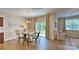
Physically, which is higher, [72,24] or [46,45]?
[72,24]

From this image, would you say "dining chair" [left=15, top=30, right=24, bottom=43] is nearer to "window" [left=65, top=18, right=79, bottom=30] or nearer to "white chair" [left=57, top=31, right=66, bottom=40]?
"white chair" [left=57, top=31, right=66, bottom=40]

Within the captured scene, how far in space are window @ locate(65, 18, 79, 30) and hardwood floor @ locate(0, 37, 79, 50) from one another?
0.35 m

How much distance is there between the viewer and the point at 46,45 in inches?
144

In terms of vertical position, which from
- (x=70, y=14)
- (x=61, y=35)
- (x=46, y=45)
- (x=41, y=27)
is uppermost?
(x=70, y=14)

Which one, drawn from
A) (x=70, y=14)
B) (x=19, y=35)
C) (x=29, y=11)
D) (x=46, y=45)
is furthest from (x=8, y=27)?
(x=70, y=14)

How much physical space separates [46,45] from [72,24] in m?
0.97

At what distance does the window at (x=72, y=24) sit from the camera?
363 cm

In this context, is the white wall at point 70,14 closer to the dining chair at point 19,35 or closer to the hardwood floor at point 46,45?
the hardwood floor at point 46,45

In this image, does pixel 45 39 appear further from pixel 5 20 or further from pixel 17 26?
pixel 5 20

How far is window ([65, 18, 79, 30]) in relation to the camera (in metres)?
3.63

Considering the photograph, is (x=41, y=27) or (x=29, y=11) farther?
(x=41, y=27)

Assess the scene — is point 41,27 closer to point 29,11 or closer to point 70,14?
point 29,11
